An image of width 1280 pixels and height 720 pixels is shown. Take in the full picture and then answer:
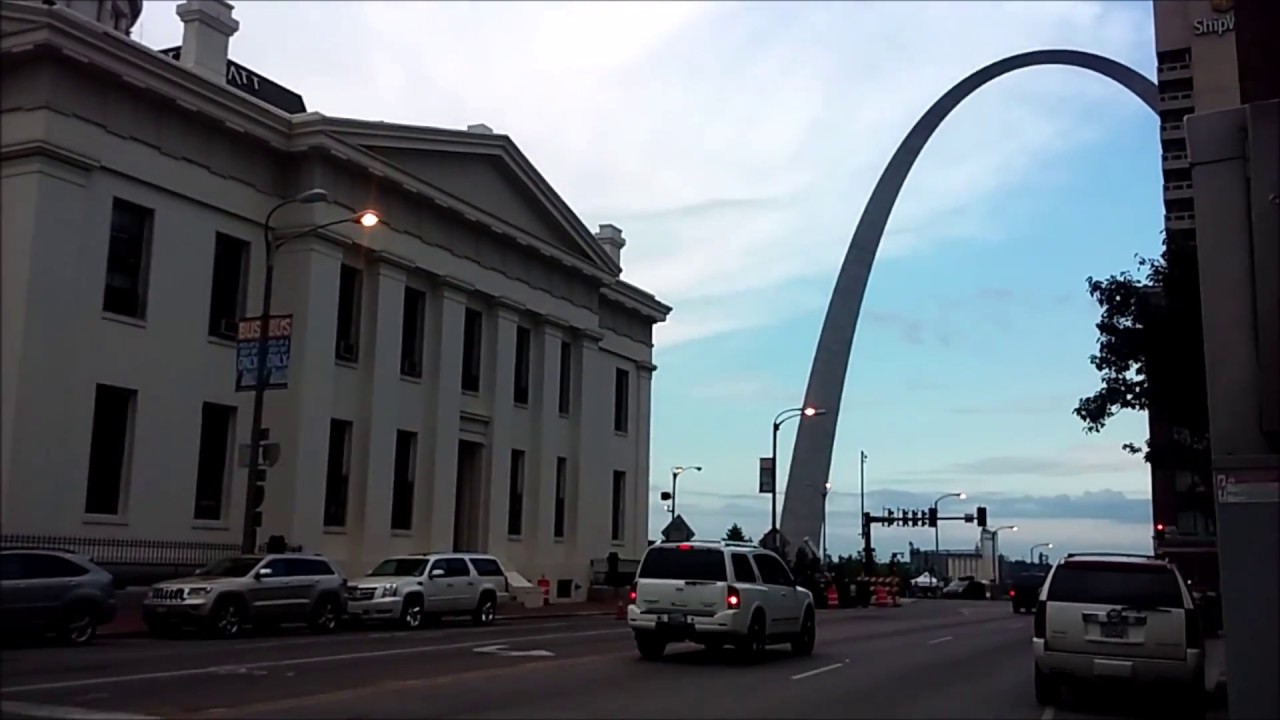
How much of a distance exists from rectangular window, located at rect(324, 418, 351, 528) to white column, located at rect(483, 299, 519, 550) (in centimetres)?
763

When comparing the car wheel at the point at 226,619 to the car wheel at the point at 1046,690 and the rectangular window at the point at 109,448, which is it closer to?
the rectangular window at the point at 109,448

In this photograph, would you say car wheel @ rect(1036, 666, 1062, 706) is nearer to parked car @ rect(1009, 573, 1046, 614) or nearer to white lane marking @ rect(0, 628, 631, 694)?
white lane marking @ rect(0, 628, 631, 694)

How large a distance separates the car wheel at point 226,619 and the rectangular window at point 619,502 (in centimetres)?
3235

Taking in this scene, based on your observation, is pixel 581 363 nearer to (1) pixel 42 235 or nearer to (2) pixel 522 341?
(2) pixel 522 341

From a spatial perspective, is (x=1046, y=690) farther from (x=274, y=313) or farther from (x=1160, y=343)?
(x=274, y=313)

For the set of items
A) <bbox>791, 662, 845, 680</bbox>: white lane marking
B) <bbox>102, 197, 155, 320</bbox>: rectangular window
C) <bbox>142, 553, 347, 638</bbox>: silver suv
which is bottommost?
<bbox>791, 662, 845, 680</bbox>: white lane marking

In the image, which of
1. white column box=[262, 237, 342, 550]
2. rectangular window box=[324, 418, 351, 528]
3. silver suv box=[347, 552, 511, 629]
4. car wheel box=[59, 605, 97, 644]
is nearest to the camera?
car wheel box=[59, 605, 97, 644]

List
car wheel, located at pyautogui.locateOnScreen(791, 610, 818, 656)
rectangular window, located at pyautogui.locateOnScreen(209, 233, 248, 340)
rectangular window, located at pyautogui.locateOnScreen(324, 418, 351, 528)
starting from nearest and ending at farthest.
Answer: car wheel, located at pyautogui.locateOnScreen(791, 610, 818, 656) < rectangular window, located at pyautogui.locateOnScreen(209, 233, 248, 340) < rectangular window, located at pyautogui.locateOnScreen(324, 418, 351, 528)

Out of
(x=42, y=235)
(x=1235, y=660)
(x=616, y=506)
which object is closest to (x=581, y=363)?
(x=616, y=506)

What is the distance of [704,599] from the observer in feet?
65.9

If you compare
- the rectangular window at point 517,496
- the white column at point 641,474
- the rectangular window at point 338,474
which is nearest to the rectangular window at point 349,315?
the rectangular window at point 338,474

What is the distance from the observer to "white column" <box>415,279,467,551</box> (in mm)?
41094

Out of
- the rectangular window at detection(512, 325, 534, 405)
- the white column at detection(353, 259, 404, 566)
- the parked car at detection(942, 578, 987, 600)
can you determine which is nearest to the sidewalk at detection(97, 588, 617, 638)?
the white column at detection(353, 259, 404, 566)

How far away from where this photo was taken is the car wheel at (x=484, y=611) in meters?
31.7
